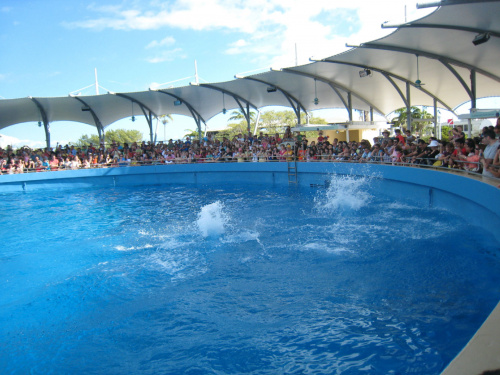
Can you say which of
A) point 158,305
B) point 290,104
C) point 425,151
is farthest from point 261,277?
point 290,104

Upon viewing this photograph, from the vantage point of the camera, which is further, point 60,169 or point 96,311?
point 60,169

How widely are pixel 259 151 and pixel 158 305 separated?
14.6 m

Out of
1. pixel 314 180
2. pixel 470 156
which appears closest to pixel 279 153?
pixel 314 180

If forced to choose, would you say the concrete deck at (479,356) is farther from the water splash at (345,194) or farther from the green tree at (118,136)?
the green tree at (118,136)

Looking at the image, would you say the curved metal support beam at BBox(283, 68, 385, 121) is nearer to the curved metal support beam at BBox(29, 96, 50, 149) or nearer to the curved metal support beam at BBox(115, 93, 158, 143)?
the curved metal support beam at BBox(115, 93, 158, 143)

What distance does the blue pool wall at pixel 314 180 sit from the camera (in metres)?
8.11

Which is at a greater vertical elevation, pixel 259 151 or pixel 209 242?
pixel 259 151

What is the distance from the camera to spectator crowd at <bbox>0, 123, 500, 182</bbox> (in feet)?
31.8

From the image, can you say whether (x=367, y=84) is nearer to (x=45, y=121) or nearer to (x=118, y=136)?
(x=45, y=121)

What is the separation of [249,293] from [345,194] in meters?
8.37

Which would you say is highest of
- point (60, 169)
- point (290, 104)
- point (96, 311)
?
point (290, 104)

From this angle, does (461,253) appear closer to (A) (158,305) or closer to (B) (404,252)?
(B) (404,252)

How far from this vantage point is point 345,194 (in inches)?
514

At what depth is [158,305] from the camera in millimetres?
5254
